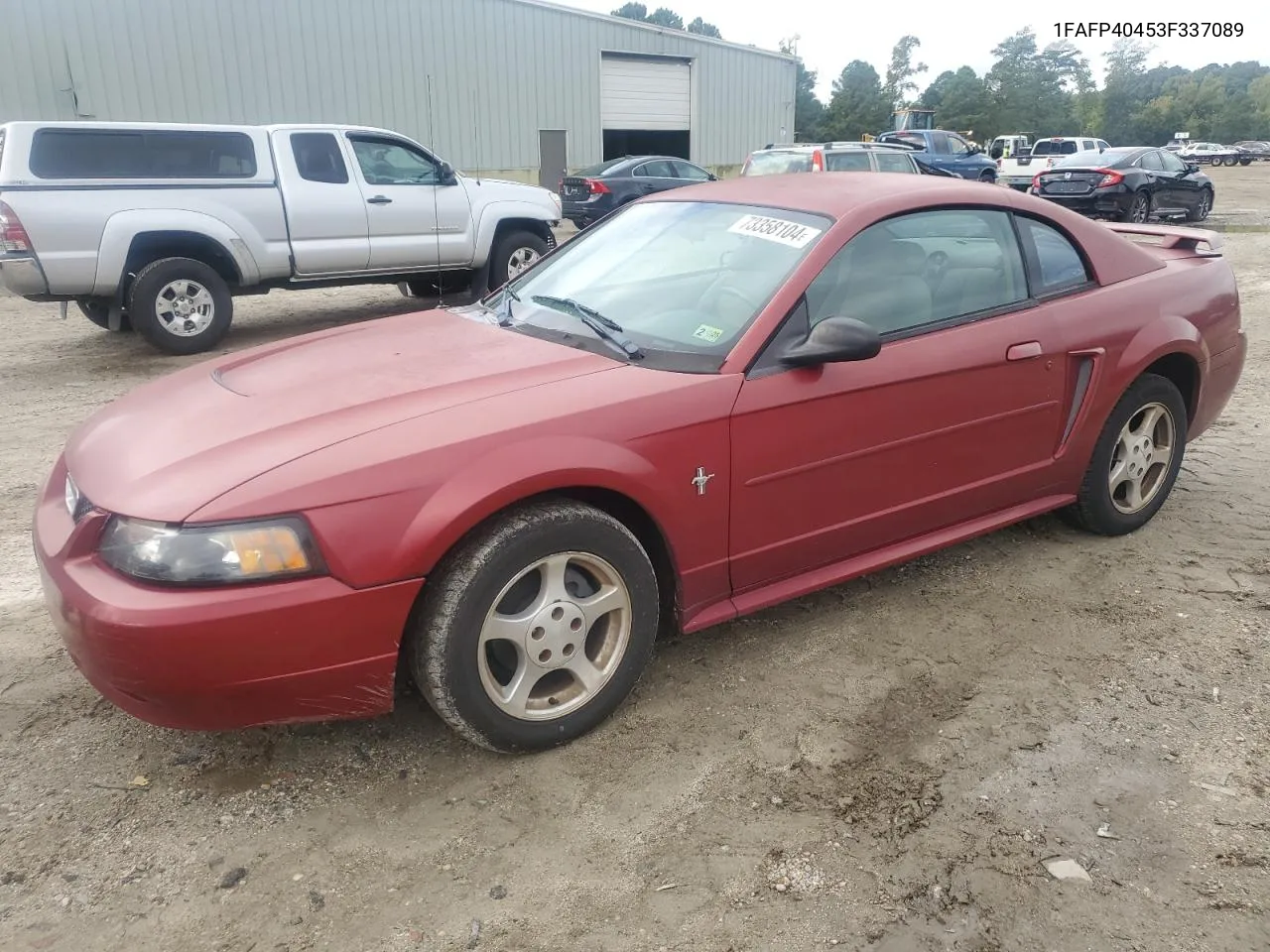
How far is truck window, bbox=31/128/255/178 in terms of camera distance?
7.35m

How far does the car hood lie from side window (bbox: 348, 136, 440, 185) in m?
6.30

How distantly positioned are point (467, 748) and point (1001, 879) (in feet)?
4.73

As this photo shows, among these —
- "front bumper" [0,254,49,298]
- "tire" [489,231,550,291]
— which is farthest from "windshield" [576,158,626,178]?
"front bumper" [0,254,49,298]

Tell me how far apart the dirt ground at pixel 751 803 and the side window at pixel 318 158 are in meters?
5.97

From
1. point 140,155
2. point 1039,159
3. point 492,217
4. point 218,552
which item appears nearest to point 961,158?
point 1039,159

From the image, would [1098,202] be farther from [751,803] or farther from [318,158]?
[751,803]

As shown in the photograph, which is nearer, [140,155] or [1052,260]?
[1052,260]

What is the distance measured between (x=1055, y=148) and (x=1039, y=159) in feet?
9.96

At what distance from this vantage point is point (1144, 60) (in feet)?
339

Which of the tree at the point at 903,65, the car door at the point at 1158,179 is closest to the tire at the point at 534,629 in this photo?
the car door at the point at 1158,179

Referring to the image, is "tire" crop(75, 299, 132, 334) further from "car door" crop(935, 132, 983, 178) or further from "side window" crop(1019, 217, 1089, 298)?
"car door" crop(935, 132, 983, 178)

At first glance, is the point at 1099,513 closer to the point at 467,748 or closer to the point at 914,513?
the point at 914,513

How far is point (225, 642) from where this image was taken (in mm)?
2180

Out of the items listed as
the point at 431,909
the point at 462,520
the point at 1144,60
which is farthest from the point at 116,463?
the point at 1144,60
